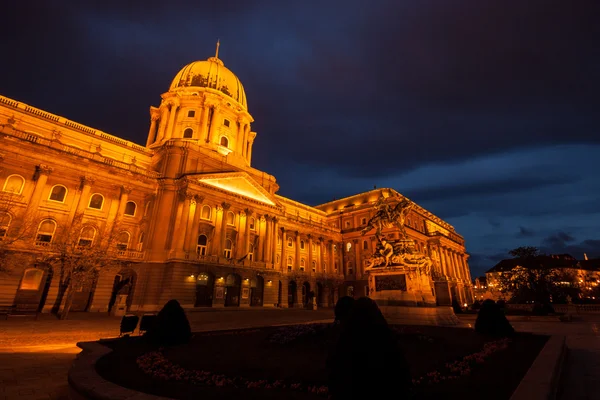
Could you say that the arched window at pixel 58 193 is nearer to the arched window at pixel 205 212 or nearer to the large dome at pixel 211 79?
the arched window at pixel 205 212

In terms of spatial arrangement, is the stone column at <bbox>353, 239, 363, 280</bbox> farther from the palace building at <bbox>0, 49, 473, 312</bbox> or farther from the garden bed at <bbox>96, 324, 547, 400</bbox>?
the garden bed at <bbox>96, 324, 547, 400</bbox>

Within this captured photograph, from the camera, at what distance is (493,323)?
12.6 m

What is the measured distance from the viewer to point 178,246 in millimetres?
33094

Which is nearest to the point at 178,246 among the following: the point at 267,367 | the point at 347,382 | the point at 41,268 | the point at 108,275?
the point at 108,275

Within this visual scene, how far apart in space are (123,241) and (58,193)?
8171 millimetres

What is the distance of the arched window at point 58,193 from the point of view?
99.0ft

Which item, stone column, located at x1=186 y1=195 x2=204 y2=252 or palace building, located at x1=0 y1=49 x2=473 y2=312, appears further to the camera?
stone column, located at x1=186 y1=195 x2=204 y2=252

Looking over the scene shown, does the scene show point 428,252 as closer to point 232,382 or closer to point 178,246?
point 178,246

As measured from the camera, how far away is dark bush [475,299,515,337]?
12.5 m

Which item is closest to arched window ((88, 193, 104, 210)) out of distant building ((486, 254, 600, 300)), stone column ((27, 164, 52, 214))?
stone column ((27, 164, 52, 214))

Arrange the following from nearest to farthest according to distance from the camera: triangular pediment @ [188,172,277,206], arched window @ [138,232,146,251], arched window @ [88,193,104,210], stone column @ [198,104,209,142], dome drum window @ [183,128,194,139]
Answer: arched window @ [88,193,104,210] < arched window @ [138,232,146,251] < triangular pediment @ [188,172,277,206] < stone column @ [198,104,209,142] < dome drum window @ [183,128,194,139]

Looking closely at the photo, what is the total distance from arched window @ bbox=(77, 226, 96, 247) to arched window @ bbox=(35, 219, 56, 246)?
239cm

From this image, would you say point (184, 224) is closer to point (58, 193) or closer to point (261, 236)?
point (261, 236)

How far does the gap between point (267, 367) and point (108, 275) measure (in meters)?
30.7
